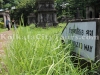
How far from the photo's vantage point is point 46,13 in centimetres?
1700

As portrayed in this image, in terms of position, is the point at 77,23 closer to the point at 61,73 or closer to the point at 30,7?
the point at 61,73

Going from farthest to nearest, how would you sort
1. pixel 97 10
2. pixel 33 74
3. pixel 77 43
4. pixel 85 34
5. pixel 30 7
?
pixel 30 7 < pixel 97 10 < pixel 77 43 < pixel 85 34 < pixel 33 74

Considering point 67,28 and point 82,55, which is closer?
point 82,55

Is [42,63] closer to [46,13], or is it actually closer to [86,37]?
[86,37]

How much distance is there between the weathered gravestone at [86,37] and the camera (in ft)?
6.92

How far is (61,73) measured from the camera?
1973 millimetres

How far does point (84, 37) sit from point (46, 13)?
1476 cm

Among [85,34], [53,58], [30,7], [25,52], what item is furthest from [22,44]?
[30,7]

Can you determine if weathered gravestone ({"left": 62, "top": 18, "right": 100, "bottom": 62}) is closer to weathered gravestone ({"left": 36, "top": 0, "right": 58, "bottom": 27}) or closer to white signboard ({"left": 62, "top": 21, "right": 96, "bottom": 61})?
white signboard ({"left": 62, "top": 21, "right": 96, "bottom": 61})

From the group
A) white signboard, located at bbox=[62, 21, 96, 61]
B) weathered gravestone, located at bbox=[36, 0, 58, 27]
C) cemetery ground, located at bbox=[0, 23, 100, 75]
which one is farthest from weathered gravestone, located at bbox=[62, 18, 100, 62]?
weathered gravestone, located at bbox=[36, 0, 58, 27]

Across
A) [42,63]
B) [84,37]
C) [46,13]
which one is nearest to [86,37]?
[84,37]

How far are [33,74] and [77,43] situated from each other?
3.12ft

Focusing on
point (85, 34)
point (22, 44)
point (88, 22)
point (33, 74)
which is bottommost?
point (33, 74)

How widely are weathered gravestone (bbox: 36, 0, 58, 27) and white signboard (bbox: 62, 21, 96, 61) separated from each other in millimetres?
13896
